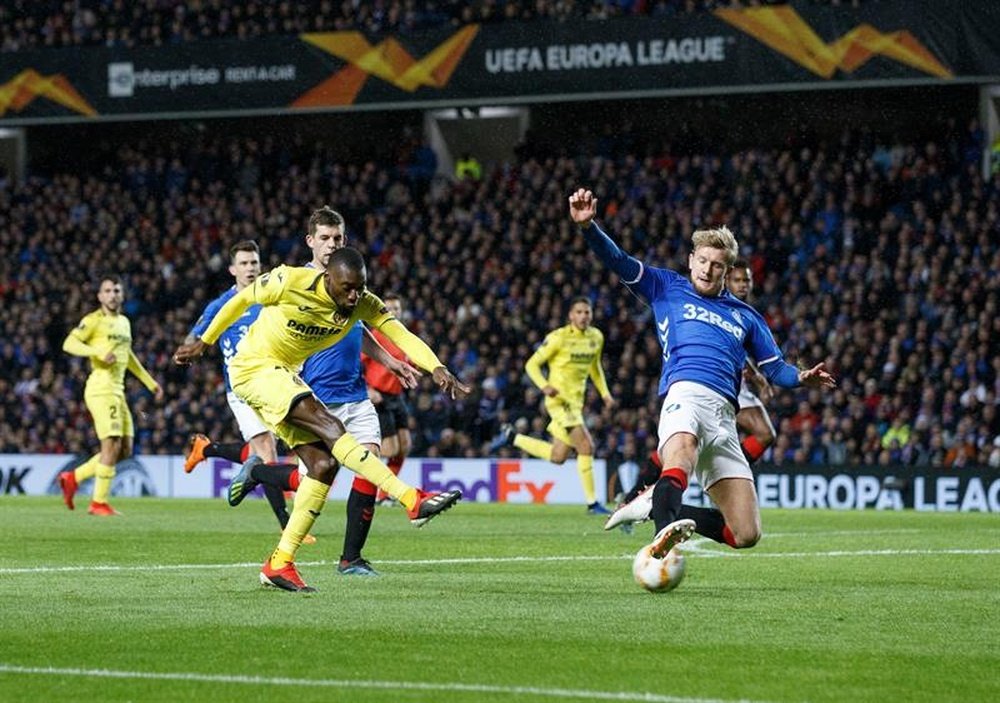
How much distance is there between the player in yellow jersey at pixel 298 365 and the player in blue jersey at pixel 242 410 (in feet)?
9.76

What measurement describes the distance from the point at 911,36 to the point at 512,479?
10.4 metres

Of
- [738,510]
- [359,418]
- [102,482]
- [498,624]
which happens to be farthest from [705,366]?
[102,482]

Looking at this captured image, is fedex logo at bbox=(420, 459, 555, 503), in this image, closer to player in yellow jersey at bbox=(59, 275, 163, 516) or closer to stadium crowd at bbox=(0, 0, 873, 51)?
player in yellow jersey at bbox=(59, 275, 163, 516)

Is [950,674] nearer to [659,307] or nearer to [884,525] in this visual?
[659,307]

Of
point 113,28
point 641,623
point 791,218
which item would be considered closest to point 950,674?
point 641,623

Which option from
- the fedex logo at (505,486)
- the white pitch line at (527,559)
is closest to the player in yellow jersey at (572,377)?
the fedex logo at (505,486)

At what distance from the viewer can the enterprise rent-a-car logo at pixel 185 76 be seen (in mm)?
37125

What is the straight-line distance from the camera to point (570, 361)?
23.0 m

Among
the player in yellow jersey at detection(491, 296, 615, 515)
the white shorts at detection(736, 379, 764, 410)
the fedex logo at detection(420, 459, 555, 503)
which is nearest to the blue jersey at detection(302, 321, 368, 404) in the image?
the white shorts at detection(736, 379, 764, 410)

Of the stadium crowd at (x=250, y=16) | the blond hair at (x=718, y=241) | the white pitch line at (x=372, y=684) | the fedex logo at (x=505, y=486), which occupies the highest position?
the stadium crowd at (x=250, y=16)

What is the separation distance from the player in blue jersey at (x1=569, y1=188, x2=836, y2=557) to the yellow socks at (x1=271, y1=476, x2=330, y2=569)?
1.72m

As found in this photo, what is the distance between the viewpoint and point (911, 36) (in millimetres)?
31531

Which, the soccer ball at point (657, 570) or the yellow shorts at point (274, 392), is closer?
the soccer ball at point (657, 570)

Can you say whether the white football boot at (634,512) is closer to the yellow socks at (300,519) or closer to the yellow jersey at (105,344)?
the yellow socks at (300,519)
